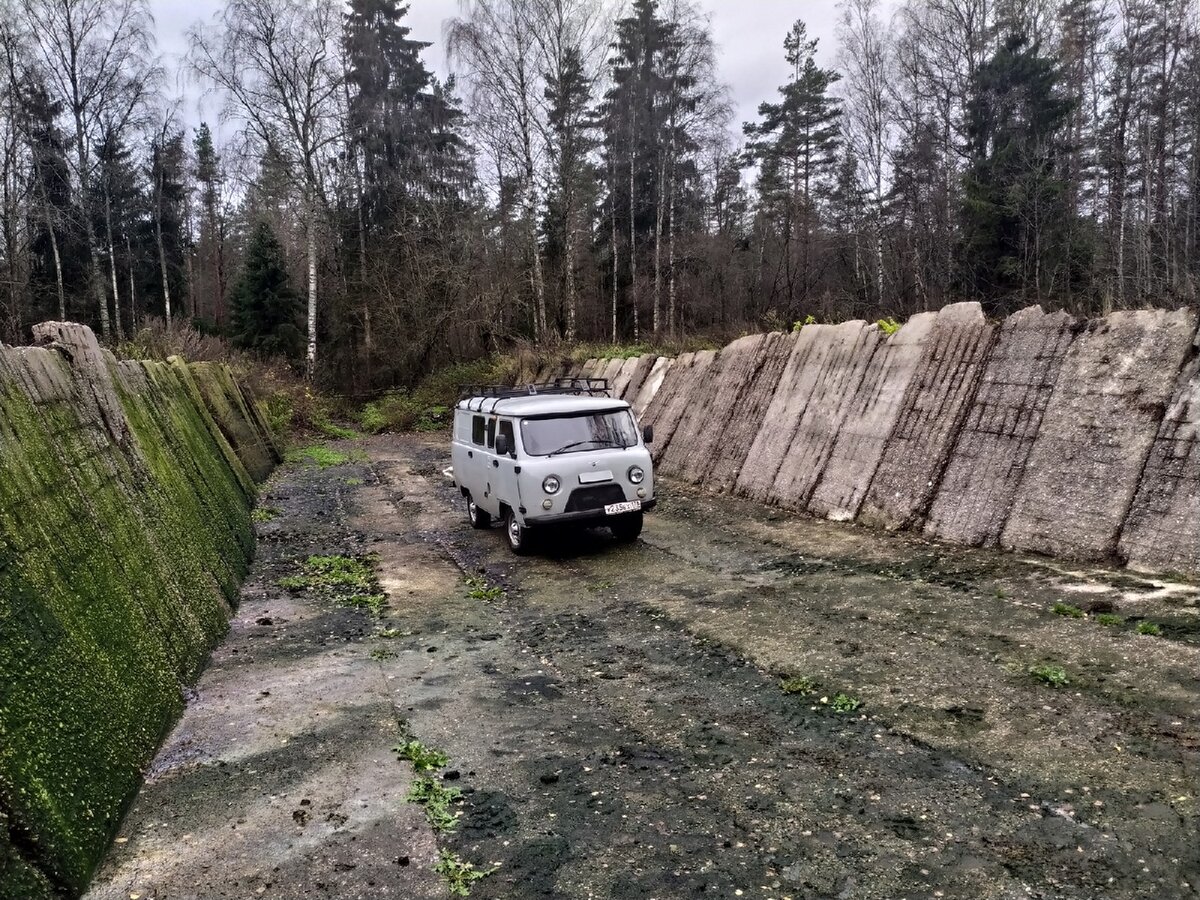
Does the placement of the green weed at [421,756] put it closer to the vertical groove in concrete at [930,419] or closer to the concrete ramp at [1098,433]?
the concrete ramp at [1098,433]

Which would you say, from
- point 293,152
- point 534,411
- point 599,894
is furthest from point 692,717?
point 293,152

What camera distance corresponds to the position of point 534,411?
363 inches

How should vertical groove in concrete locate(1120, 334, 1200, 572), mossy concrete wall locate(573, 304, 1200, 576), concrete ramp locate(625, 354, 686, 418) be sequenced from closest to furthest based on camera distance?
vertical groove in concrete locate(1120, 334, 1200, 572)
mossy concrete wall locate(573, 304, 1200, 576)
concrete ramp locate(625, 354, 686, 418)

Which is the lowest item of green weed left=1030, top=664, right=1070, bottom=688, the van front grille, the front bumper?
green weed left=1030, top=664, right=1070, bottom=688

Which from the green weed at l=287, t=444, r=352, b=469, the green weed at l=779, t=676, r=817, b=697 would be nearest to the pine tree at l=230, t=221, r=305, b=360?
the green weed at l=287, t=444, r=352, b=469

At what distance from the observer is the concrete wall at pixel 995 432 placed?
21.6 feet

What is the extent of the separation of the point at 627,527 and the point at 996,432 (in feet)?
14.7

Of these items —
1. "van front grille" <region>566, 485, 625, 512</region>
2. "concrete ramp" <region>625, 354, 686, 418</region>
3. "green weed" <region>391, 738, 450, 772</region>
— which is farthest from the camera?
"concrete ramp" <region>625, 354, 686, 418</region>

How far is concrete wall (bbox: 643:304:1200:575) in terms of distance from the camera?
6.57 meters

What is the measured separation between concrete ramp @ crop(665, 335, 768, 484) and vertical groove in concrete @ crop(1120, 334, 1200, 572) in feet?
21.1

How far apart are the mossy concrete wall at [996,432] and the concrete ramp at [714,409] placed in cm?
45

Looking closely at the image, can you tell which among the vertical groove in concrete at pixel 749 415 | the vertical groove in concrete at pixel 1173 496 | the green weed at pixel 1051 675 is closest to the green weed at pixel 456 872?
the green weed at pixel 1051 675

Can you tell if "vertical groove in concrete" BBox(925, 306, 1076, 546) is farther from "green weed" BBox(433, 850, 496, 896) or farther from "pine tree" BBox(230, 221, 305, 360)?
"pine tree" BBox(230, 221, 305, 360)

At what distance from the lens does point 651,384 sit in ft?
51.4
